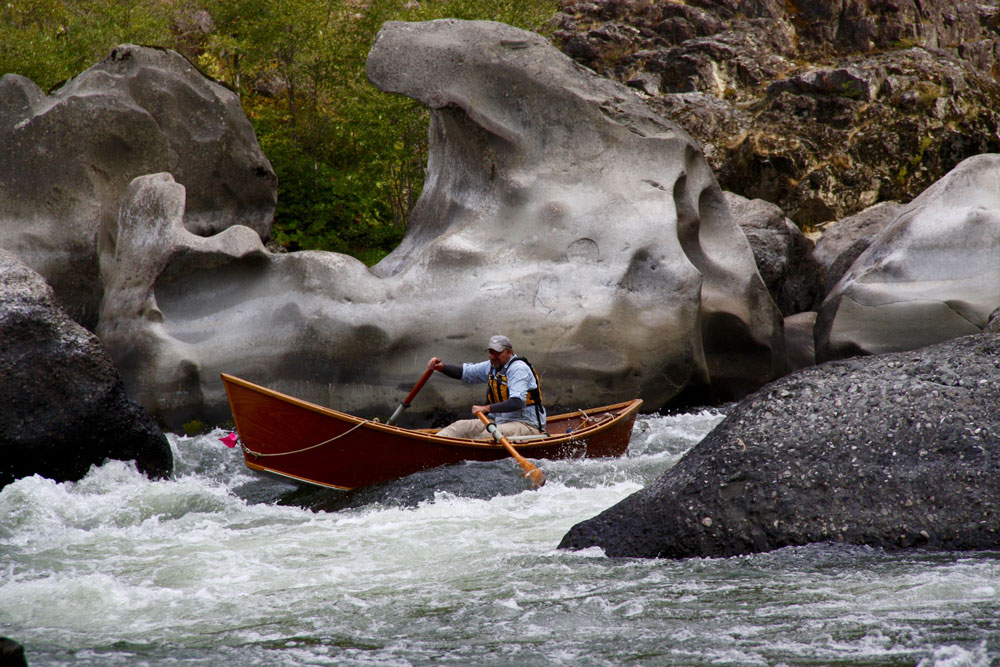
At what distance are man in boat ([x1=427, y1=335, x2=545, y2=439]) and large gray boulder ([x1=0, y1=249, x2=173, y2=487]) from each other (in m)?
2.81

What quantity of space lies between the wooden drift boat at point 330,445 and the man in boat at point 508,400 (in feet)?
1.11

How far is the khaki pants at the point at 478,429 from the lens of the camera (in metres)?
9.13

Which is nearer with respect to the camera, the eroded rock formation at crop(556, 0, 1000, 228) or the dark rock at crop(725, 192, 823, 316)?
the dark rock at crop(725, 192, 823, 316)

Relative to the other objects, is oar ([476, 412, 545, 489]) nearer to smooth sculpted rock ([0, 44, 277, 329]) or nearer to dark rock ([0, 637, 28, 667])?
dark rock ([0, 637, 28, 667])

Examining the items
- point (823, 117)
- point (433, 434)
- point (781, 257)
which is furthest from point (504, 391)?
point (823, 117)

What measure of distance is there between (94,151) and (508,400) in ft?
22.8

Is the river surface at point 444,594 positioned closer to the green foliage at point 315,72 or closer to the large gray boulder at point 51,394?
the large gray boulder at point 51,394

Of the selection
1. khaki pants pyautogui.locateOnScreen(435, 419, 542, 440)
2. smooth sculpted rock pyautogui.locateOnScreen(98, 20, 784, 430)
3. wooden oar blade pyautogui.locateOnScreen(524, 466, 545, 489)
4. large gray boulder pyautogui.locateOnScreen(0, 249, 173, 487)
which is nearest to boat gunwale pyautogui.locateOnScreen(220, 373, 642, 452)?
khaki pants pyautogui.locateOnScreen(435, 419, 542, 440)

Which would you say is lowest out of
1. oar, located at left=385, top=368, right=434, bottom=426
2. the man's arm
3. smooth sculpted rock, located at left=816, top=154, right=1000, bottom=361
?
oar, located at left=385, top=368, right=434, bottom=426

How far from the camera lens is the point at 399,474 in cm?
856

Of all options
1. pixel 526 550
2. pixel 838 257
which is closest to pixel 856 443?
pixel 526 550

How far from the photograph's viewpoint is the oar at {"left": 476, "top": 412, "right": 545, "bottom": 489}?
26.7 feet

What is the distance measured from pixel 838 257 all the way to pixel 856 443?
447 inches

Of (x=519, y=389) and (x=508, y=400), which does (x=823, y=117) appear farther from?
(x=508, y=400)
